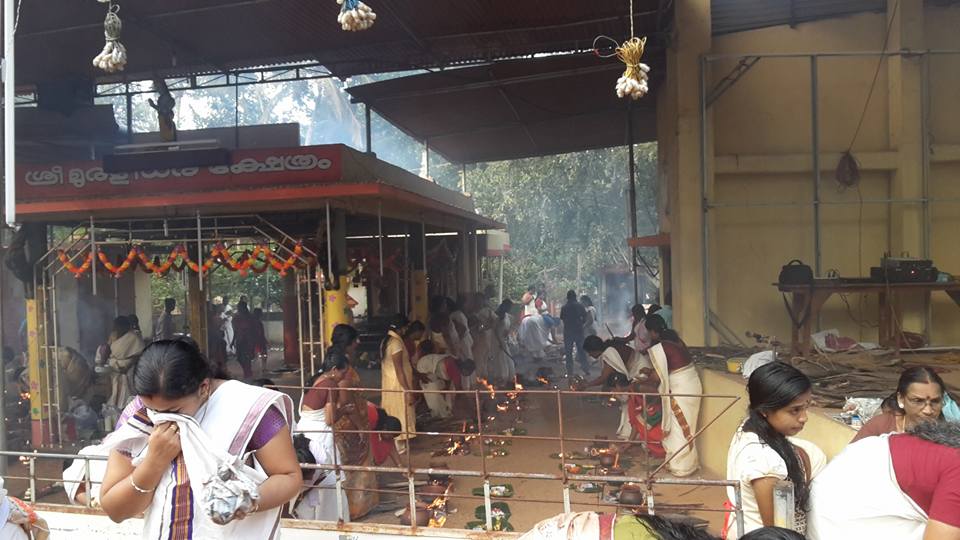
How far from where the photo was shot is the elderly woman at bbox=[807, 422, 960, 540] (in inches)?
69.7

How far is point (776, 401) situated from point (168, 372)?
204cm

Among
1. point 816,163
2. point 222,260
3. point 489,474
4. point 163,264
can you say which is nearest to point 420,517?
point 489,474

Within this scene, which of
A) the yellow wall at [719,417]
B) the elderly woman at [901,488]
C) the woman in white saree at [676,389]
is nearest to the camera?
the elderly woman at [901,488]

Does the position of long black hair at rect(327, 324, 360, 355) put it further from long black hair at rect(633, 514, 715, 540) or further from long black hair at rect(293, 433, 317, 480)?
long black hair at rect(633, 514, 715, 540)

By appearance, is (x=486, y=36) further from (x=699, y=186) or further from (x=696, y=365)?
(x=696, y=365)

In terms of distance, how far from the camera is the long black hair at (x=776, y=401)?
232 cm

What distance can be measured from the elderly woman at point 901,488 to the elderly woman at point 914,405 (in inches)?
48.4

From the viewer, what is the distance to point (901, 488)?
1.86 metres

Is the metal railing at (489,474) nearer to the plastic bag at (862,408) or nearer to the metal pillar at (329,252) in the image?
the plastic bag at (862,408)

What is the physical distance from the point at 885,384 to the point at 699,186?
138 inches

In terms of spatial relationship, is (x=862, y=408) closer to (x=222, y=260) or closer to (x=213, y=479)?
(x=213, y=479)

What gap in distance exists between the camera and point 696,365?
728 centimetres

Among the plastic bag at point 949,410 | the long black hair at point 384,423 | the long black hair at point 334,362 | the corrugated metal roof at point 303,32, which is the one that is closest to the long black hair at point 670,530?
the plastic bag at point 949,410

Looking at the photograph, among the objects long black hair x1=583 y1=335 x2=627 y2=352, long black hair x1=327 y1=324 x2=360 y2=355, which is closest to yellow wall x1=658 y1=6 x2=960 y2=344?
long black hair x1=583 y1=335 x2=627 y2=352
